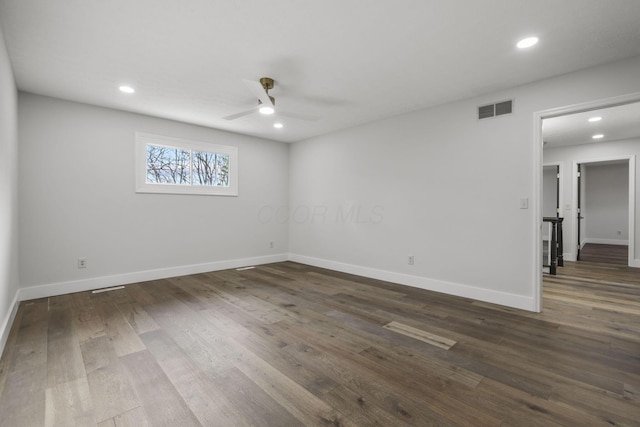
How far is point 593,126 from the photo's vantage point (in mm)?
4922

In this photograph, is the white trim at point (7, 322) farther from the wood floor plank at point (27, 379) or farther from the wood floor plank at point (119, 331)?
the wood floor plank at point (119, 331)

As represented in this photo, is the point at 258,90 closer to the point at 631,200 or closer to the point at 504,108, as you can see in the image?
the point at 504,108

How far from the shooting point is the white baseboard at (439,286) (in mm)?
3303

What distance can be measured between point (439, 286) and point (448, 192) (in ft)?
4.13

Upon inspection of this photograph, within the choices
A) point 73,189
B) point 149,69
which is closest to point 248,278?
point 73,189

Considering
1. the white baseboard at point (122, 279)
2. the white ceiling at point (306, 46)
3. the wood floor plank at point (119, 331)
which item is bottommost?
the wood floor plank at point (119, 331)

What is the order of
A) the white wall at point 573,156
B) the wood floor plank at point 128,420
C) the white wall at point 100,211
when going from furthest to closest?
the white wall at point 573,156 → the white wall at point 100,211 → the wood floor plank at point 128,420

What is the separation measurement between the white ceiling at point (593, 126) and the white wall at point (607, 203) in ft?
13.3

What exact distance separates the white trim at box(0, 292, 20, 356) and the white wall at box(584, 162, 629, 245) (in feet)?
41.2

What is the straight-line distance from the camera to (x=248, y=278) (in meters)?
4.67

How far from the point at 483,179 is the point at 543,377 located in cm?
226

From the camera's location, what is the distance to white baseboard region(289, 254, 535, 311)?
330 centimetres

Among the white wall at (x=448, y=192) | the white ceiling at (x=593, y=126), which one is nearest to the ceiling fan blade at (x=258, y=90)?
the white wall at (x=448, y=192)

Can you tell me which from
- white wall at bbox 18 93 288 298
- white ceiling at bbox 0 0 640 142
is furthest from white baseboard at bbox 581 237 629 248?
white wall at bbox 18 93 288 298
